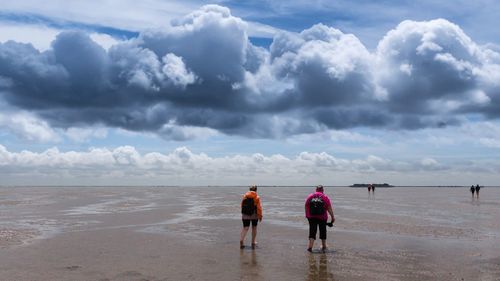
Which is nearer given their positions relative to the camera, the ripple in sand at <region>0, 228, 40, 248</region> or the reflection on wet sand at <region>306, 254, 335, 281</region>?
the reflection on wet sand at <region>306, 254, 335, 281</region>

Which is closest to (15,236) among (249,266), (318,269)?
(249,266)

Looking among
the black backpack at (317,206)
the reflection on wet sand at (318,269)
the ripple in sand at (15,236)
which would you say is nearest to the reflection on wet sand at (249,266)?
the reflection on wet sand at (318,269)

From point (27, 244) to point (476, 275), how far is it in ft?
46.0

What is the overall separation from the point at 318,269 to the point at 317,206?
3.33m

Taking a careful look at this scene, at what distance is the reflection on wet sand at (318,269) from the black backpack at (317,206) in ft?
4.70

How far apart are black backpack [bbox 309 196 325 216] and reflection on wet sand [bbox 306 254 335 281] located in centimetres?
143

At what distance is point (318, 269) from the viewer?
12062 millimetres

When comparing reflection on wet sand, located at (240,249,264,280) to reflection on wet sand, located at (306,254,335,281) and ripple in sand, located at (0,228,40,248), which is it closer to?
reflection on wet sand, located at (306,254,335,281)

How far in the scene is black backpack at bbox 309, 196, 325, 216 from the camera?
1512cm

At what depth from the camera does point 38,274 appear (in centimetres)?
1136

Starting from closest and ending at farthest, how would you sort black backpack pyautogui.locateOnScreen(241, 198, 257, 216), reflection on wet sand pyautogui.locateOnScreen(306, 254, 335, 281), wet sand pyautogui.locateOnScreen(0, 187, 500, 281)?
reflection on wet sand pyautogui.locateOnScreen(306, 254, 335, 281) → wet sand pyautogui.locateOnScreen(0, 187, 500, 281) → black backpack pyautogui.locateOnScreen(241, 198, 257, 216)

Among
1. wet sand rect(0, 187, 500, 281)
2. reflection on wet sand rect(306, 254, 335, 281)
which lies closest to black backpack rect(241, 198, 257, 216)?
wet sand rect(0, 187, 500, 281)

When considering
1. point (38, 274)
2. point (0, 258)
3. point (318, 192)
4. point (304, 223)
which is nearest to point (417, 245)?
point (318, 192)

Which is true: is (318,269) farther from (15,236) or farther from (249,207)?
(15,236)
